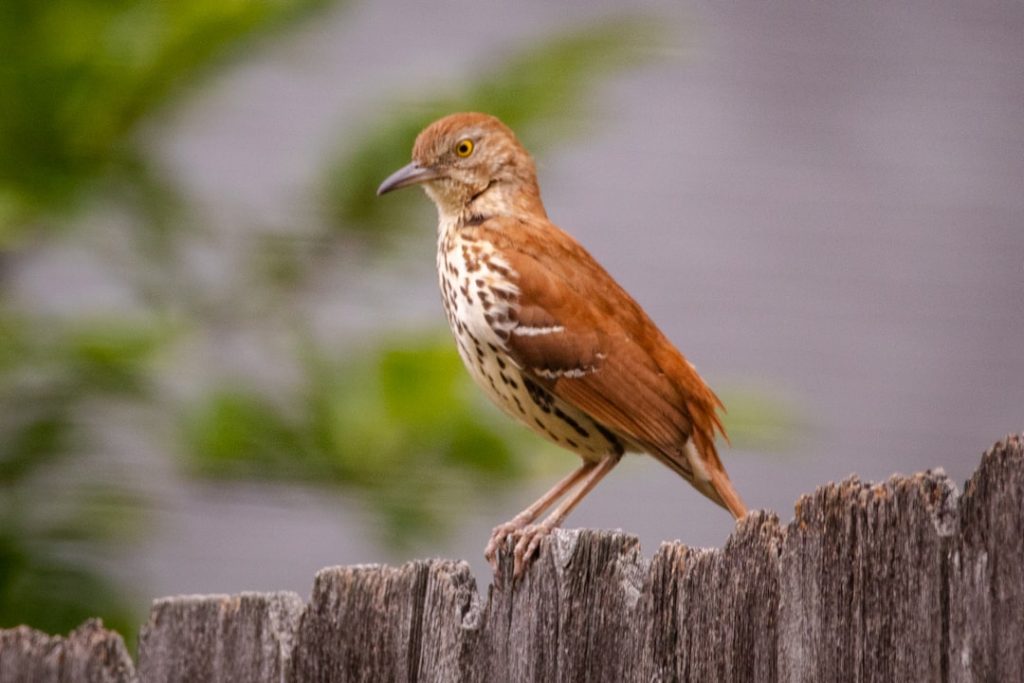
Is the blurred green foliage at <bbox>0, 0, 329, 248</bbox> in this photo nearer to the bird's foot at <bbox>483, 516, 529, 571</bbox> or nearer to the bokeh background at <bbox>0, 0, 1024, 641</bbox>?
the bokeh background at <bbox>0, 0, 1024, 641</bbox>

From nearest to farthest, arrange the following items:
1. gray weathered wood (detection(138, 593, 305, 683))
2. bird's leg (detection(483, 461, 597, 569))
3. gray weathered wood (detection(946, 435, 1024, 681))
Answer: gray weathered wood (detection(946, 435, 1024, 681)), gray weathered wood (detection(138, 593, 305, 683)), bird's leg (detection(483, 461, 597, 569))

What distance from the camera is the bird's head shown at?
13.4 ft

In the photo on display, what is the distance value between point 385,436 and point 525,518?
4.99 feet

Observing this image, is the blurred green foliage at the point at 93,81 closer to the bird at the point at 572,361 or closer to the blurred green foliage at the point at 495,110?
the blurred green foliage at the point at 495,110

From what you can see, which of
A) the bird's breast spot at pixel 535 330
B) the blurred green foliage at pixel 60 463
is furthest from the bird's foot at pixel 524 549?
the blurred green foliage at pixel 60 463

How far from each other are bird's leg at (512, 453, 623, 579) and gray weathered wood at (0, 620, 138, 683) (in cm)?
67

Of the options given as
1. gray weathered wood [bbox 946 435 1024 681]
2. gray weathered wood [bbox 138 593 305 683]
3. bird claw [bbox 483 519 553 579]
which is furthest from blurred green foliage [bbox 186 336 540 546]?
gray weathered wood [bbox 946 435 1024 681]

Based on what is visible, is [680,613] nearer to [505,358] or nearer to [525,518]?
[525,518]

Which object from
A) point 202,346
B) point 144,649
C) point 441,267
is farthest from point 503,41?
point 144,649

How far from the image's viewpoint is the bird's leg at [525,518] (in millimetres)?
2645

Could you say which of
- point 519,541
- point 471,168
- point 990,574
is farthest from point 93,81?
point 990,574

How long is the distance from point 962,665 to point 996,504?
19 centimetres

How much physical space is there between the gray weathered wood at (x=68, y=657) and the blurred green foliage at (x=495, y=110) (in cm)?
225

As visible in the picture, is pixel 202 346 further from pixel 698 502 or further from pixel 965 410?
pixel 965 410
